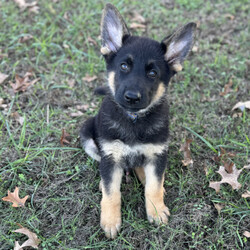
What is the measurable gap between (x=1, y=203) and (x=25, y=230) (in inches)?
22.0

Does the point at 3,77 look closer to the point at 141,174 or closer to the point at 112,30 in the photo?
the point at 112,30

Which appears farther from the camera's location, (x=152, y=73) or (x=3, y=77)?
(x=3, y=77)

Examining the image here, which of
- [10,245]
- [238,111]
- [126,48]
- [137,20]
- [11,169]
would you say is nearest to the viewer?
[10,245]

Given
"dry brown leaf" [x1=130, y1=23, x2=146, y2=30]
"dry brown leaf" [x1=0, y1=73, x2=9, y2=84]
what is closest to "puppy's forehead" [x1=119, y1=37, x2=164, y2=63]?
"dry brown leaf" [x1=0, y1=73, x2=9, y2=84]

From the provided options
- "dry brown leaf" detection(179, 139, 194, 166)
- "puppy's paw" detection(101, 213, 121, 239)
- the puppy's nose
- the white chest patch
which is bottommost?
"puppy's paw" detection(101, 213, 121, 239)

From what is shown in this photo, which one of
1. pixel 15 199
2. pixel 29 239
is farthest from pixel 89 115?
pixel 29 239

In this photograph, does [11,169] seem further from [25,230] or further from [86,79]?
[86,79]

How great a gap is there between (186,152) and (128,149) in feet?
3.47

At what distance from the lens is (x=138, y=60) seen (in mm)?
2988

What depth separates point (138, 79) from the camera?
2.93 meters

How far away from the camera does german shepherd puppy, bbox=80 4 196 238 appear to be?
9.92 ft

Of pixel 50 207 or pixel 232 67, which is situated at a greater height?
pixel 232 67

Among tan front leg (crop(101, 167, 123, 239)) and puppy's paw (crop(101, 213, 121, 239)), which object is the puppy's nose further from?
puppy's paw (crop(101, 213, 121, 239))

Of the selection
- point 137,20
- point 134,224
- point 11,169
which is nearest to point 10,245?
point 11,169
